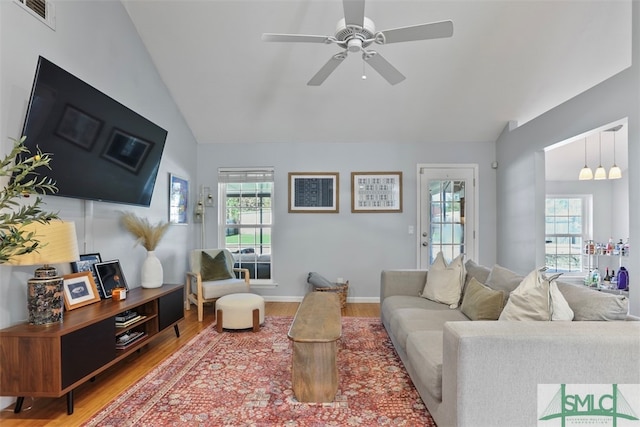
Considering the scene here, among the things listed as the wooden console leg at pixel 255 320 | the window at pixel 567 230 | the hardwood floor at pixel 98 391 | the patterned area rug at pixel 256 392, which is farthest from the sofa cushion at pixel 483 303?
the window at pixel 567 230

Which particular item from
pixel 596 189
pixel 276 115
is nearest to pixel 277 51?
pixel 276 115

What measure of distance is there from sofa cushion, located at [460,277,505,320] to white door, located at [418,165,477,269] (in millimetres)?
2281

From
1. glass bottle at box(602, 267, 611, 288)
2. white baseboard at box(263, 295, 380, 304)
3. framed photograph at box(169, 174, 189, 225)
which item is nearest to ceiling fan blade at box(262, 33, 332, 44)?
framed photograph at box(169, 174, 189, 225)

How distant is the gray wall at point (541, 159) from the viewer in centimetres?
259

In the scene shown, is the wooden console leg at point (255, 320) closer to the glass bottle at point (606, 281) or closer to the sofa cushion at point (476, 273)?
the sofa cushion at point (476, 273)

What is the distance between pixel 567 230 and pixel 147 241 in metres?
6.22

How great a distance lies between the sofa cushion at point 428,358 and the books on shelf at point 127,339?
2.15m

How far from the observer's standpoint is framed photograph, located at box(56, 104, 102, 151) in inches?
94.2

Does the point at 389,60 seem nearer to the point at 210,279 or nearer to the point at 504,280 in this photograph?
the point at 504,280

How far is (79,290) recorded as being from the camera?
2.57 metres

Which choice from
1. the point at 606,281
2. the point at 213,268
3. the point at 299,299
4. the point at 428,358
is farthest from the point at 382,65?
the point at 606,281

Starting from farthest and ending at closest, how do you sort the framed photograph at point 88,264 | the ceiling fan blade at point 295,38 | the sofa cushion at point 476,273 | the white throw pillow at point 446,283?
1. the white throw pillow at point 446,283
2. the sofa cushion at point 476,273
3. the framed photograph at point 88,264
4. the ceiling fan blade at point 295,38

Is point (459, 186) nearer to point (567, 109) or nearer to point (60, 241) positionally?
point (567, 109)

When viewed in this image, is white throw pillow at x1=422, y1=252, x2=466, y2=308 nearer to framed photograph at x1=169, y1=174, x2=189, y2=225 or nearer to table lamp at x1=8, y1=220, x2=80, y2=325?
table lamp at x1=8, y1=220, x2=80, y2=325
